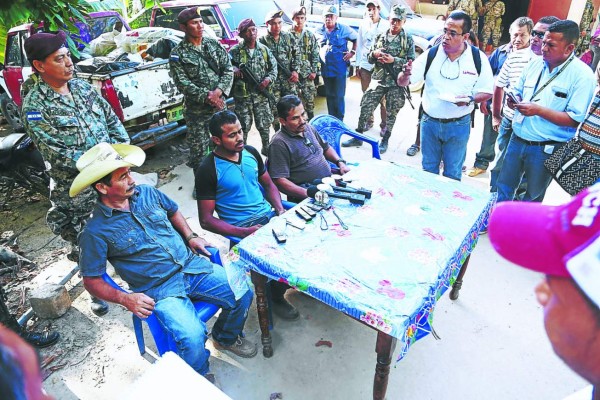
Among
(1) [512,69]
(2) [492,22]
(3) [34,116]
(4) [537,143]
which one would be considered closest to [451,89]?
(1) [512,69]

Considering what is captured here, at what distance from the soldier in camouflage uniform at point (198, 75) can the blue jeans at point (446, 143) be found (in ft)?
7.26

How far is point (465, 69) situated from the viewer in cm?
342

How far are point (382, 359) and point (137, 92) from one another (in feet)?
13.1

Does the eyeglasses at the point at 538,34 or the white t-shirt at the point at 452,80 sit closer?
the white t-shirt at the point at 452,80

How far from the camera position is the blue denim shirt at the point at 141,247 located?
2098 millimetres

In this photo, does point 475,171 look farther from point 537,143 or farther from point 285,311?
point 285,311

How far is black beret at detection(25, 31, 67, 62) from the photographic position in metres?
2.52

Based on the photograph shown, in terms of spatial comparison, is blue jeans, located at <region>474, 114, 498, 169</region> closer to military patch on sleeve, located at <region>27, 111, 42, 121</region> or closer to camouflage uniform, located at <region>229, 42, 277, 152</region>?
camouflage uniform, located at <region>229, 42, 277, 152</region>

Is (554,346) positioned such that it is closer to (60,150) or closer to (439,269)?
(439,269)

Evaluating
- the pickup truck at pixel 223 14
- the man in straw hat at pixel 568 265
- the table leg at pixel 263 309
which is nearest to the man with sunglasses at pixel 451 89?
the table leg at pixel 263 309

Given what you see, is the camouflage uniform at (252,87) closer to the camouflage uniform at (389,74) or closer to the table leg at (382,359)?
the camouflage uniform at (389,74)

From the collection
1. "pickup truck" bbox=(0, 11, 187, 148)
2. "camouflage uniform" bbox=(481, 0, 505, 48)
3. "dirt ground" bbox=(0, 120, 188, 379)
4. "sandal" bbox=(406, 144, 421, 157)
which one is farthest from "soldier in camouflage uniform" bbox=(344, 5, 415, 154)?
"camouflage uniform" bbox=(481, 0, 505, 48)

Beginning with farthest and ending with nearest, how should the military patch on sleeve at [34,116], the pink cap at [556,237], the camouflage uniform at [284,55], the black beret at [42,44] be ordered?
the camouflage uniform at [284,55] < the military patch on sleeve at [34,116] < the black beret at [42,44] < the pink cap at [556,237]

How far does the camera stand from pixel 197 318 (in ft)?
7.35
